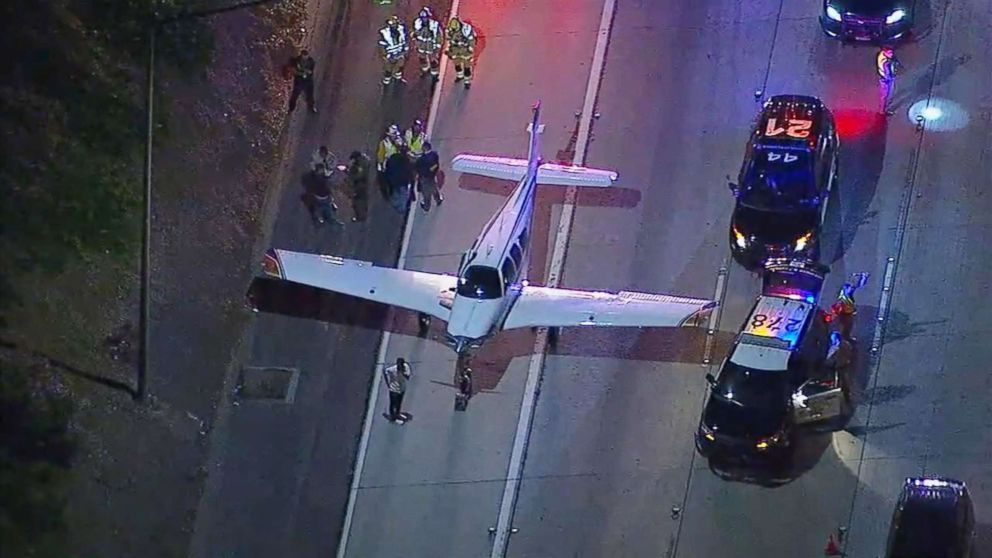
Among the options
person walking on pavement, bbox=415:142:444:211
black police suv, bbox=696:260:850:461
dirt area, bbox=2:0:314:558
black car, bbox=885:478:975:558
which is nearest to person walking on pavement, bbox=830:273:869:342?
black police suv, bbox=696:260:850:461

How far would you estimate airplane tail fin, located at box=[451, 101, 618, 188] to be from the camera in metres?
28.7

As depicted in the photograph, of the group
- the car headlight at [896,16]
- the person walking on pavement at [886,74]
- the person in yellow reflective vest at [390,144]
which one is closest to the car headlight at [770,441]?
the person walking on pavement at [886,74]

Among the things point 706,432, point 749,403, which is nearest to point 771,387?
point 749,403

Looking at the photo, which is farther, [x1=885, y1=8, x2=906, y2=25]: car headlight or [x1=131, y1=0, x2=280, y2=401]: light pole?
[x1=885, y1=8, x2=906, y2=25]: car headlight

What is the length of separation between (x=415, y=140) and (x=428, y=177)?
1.06 meters

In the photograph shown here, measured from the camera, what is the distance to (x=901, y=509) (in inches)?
927

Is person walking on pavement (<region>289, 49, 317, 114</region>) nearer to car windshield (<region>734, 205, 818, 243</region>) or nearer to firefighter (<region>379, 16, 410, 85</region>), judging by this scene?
firefighter (<region>379, 16, 410, 85</region>)

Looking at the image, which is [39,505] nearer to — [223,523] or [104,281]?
[223,523]

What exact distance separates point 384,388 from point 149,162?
7253 mm

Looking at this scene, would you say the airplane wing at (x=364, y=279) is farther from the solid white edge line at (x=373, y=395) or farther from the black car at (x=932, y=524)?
the black car at (x=932, y=524)

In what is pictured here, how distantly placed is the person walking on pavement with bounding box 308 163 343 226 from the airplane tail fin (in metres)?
2.90

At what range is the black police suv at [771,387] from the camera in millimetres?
25266

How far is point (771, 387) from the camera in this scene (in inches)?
998

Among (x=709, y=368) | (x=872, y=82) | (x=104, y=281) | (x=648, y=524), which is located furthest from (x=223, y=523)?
(x=872, y=82)
